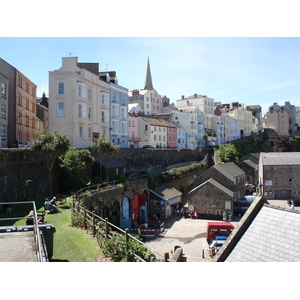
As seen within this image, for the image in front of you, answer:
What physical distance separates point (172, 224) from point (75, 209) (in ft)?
58.7

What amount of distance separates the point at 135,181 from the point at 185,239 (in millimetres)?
7556

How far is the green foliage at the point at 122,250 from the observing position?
10.1 m

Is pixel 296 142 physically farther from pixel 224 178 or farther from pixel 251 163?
pixel 224 178

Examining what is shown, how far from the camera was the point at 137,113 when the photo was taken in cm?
5966

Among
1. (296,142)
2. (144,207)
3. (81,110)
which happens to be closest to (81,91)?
(81,110)

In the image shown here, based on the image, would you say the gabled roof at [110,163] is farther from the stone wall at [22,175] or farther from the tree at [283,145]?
the tree at [283,145]

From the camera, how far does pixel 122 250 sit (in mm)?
10250

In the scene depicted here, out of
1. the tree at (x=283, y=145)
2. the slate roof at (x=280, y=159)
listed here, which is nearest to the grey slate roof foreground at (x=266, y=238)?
the slate roof at (x=280, y=159)

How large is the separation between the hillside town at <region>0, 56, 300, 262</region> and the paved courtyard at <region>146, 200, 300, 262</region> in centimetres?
8

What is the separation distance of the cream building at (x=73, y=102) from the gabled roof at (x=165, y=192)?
976cm

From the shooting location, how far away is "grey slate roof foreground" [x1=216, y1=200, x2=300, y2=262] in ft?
28.8

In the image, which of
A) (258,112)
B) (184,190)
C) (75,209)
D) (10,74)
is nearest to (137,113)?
(184,190)

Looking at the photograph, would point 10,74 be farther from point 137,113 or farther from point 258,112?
point 258,112

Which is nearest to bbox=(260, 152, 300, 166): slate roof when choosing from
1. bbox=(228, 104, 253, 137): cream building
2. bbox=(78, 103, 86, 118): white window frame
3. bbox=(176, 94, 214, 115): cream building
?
bbox=(78, 103, 86, 118): white window frame
